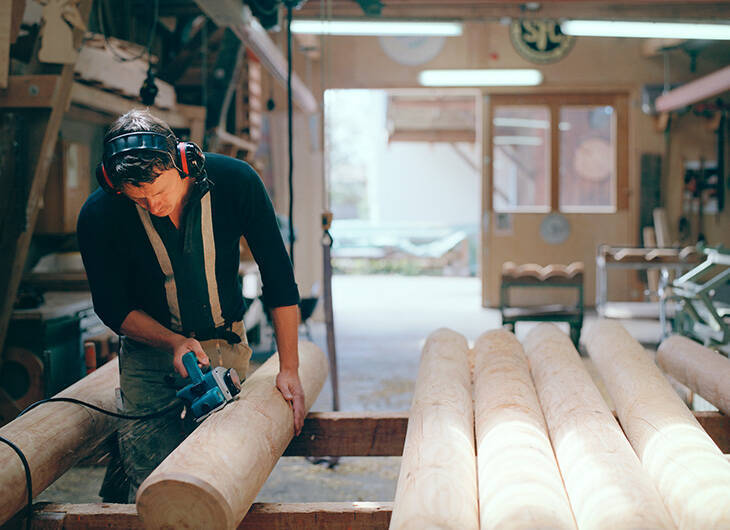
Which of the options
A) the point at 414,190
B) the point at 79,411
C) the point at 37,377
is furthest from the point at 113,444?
the point at 414,190

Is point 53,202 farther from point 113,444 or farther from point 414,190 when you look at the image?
point 414,190

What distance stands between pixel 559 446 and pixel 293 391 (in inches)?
32.2

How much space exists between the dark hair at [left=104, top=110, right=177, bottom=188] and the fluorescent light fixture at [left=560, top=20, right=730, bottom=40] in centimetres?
533

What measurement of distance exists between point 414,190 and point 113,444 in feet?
51.6

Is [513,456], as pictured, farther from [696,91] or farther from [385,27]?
[696,91]

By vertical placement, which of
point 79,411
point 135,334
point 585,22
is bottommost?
point 79,411

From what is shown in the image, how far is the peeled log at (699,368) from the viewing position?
8.20 feet

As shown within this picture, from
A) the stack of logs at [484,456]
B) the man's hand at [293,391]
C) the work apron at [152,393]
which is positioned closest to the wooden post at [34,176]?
the stack of logs at [484,456]

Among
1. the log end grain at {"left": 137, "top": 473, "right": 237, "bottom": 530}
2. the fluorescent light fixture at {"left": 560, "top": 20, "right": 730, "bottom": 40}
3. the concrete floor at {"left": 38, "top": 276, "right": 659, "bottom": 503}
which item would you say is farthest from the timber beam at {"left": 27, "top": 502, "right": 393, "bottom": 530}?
the fluorescent light fixture at {"left": 560, "top": 20, "right": 730, "bottom": 40}

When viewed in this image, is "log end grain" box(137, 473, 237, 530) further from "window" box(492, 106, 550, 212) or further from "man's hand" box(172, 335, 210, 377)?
"window" box(492, 106, 550, 212)

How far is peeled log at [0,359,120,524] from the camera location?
1801 mm

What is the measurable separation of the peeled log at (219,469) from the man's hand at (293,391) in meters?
0.07

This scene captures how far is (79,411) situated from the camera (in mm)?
2244

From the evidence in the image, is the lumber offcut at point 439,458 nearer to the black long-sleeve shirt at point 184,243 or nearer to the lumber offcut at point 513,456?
the lumber offcut at point 513,456
